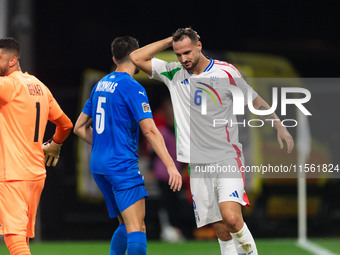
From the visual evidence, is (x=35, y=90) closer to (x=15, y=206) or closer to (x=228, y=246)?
(x=15, y=206)

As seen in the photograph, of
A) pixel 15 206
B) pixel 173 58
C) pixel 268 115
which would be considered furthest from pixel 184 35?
pixel 173 58

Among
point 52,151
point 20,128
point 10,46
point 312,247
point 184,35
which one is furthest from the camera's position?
point 312,247

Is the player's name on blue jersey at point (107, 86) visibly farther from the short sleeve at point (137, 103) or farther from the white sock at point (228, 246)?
the white sock at point (228, 246)

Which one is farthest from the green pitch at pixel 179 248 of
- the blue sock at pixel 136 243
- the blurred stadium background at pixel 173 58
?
the blue sock at pixel 136 243

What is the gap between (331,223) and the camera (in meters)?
15.9

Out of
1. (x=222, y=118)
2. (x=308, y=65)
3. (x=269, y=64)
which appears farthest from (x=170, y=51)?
(x=308, y=65)

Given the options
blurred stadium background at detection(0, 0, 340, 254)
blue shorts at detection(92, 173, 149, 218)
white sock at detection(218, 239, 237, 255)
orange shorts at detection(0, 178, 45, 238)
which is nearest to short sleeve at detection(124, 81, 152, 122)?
blue shorts at detection(92, 173, 149, 218)

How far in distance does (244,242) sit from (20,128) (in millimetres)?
2269

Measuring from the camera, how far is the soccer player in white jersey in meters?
7.94

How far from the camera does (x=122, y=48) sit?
8.07m

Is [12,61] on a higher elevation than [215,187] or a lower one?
higher

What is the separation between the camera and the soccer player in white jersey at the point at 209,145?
7.94m

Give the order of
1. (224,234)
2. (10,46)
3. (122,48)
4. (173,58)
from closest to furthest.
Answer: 1. (10,46)
2. (122,48)
3. (224,234)
4. (173,58)

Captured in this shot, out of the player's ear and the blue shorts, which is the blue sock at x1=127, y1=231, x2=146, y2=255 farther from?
the player's ear
